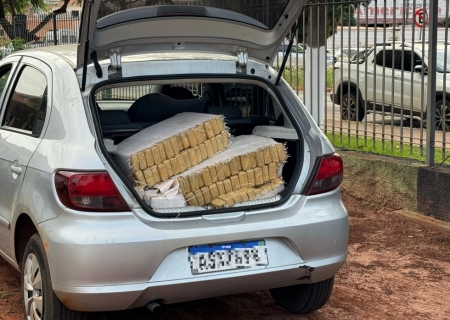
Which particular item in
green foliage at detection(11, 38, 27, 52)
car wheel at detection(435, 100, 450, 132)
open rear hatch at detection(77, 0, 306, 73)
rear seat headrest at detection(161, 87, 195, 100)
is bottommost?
car wheel at detection(435, 100, 450, 132)

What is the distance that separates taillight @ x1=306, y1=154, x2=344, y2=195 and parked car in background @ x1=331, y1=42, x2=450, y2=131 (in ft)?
9.07

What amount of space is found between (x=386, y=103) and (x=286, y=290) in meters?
3.24

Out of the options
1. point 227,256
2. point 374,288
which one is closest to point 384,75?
point 374,288

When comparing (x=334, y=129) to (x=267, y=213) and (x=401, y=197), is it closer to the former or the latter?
(x=401, y=197)

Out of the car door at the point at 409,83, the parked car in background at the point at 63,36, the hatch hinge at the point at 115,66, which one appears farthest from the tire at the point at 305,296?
the parked car in background at the point at 63,36

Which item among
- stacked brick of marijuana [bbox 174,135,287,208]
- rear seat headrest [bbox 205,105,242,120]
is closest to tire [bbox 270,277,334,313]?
stacked brick of marijuana [bbox 174,135,287,208]

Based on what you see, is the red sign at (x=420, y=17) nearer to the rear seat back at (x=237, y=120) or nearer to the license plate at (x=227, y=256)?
the rear seat back at (x=237, y=120)

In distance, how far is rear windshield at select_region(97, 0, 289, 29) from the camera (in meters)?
3.91

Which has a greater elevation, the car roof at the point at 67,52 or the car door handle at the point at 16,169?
the car roof at the point at 67,52

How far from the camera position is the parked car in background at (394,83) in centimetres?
695

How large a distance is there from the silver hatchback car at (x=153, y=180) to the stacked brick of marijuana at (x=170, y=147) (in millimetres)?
13

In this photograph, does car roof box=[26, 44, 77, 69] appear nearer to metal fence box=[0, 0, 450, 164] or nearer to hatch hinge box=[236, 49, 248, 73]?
hatch hinge box=[236, 49, 248, 73]

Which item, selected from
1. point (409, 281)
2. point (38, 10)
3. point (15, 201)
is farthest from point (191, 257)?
point (38, 10)

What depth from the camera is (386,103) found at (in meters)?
7.31
